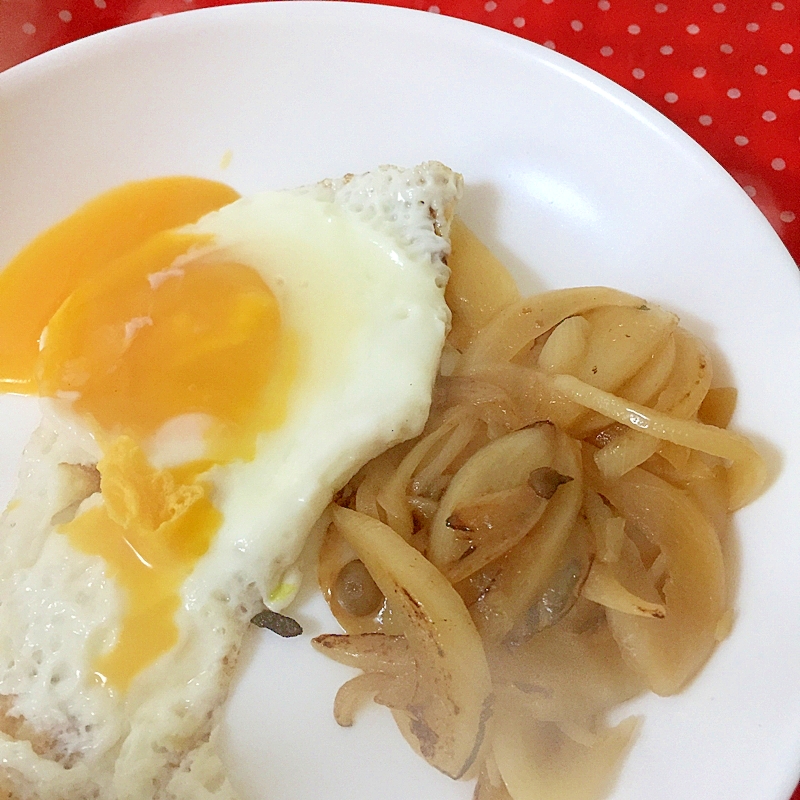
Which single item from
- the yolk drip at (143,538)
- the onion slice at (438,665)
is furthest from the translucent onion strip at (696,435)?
the yolk drip at (143,538)

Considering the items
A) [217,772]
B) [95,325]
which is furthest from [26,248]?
[217,772]

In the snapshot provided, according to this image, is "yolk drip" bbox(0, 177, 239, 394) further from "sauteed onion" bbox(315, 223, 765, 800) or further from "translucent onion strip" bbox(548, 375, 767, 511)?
"translucent onion strip" bbox(548, 375, 767, 511)

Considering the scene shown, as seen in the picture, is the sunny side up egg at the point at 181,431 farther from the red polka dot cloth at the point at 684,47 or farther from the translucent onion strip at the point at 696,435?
the red polka dot cloth at the point at 684,47

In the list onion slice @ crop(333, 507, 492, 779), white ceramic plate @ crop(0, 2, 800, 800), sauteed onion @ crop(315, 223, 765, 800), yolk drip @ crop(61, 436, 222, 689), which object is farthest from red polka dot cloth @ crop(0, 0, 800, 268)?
yolk drip @ crop(61, 436, 222, 689)

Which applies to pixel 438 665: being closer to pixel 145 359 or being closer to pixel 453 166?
pixel 145 359

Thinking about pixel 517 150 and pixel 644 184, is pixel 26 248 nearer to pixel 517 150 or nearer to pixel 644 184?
pixel 517 150

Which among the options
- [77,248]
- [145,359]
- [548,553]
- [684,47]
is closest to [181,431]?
[145,359]
